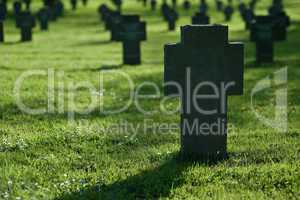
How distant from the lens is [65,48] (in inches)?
966

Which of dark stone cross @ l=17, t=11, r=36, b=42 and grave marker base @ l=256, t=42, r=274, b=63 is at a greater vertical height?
dark stone cross @ l=17, t=11, r=36, b=42

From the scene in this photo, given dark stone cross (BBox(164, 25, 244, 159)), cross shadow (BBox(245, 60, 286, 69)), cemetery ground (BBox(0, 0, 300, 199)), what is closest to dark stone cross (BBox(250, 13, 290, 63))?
cross shadow (BBox(245, 60, 286, 69))

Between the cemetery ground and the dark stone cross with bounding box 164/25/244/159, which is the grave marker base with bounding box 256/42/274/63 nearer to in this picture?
the cemetery ground

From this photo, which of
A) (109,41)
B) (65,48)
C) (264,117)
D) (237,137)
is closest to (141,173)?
(237,137)

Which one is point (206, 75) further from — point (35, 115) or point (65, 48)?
point (65, 48)

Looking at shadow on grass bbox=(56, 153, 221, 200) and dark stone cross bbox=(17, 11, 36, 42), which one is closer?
shadow on grass bbox=(56, 153, 221, 200)

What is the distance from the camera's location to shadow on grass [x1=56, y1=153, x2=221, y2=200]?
19.4 ft

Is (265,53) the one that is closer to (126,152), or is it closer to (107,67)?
(107,67)

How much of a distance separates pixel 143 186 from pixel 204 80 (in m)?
1.53

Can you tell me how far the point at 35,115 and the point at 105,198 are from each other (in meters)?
4.57

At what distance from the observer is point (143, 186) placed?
6188 mm

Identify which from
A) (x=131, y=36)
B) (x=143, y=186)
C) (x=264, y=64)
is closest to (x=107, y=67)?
(x=131, y=36)

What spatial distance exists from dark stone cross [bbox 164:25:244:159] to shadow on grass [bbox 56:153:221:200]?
35 centimetres

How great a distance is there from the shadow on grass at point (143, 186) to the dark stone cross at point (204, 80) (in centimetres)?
35
